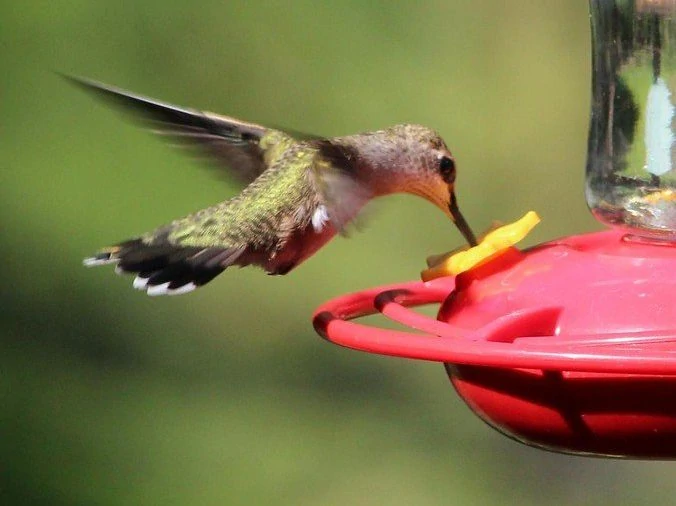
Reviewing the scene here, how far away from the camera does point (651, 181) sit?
2.08m

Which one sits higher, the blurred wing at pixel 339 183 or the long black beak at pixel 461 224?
the blurred wing at pixel 339 183

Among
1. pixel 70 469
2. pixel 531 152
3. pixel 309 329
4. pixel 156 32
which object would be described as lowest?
pixel 70 469

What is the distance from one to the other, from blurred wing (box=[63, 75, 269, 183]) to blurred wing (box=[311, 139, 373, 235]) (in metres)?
0.32

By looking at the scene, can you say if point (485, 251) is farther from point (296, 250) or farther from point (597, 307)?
point (296, 250)

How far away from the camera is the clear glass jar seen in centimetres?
206

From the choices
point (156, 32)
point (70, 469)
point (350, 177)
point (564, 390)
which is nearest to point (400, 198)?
point (156, 32)

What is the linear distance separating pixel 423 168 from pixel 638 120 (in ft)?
2.00

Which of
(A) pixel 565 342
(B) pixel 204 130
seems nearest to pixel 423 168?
(B) pixel 204 130

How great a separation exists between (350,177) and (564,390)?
0.91 meters

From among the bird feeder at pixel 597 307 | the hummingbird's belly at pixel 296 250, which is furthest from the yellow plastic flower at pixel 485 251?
the hummingbird's belly at pixel 296 250

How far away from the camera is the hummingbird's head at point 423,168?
8.31 feet

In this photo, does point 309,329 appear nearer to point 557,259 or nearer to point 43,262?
point 43,262

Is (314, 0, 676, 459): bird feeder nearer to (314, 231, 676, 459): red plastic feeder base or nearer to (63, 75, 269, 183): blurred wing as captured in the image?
(314, 231, 676, 459): red plastic feeder base

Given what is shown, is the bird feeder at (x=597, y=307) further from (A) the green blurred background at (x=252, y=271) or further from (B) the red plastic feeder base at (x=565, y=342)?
(A) the green blurred background at (x=252, y=271)
